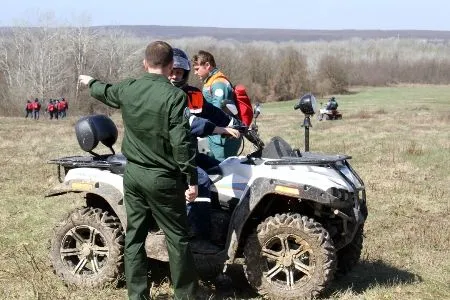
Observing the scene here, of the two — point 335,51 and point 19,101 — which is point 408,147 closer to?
point 19,101

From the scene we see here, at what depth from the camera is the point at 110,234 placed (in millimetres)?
5266

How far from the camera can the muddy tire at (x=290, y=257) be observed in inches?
191

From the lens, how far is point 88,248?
5391 millimetres

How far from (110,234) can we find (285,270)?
4.56 ft

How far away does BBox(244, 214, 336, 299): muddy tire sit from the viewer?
4.86m

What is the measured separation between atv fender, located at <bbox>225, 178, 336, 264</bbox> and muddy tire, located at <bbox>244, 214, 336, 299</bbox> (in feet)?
0.38

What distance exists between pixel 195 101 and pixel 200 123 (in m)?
0.28

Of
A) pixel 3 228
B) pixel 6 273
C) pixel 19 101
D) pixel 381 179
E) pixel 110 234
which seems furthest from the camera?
pixel 19 101

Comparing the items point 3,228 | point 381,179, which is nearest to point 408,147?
point 381,179

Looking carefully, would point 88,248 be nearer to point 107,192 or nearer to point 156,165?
point 107,192

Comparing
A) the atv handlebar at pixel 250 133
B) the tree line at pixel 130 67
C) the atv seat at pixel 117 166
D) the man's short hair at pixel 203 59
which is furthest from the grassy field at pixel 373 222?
the tree line at pixel 130 67

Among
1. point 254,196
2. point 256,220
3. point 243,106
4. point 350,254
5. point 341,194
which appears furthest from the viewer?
point 243,106

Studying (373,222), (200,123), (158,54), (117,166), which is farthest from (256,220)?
(373,222)

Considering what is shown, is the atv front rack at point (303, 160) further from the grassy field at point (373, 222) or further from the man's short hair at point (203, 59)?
the man's short hair at point (203, 59)
